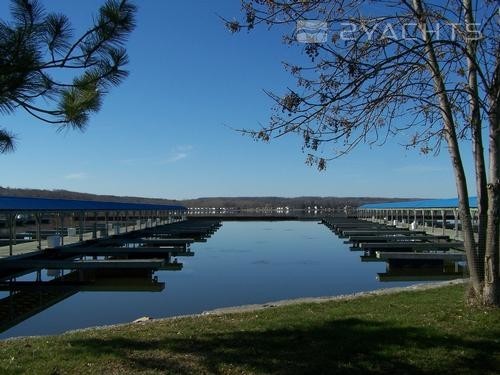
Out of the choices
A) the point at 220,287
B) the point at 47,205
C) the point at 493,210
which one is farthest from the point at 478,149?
the point at 47,205

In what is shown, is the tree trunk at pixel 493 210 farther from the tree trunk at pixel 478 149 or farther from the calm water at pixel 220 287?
the calm water at pixel 220 287

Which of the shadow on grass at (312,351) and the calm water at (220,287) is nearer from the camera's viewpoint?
the shadow on grass at (312,351)

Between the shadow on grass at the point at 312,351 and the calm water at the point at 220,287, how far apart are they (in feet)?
13.9

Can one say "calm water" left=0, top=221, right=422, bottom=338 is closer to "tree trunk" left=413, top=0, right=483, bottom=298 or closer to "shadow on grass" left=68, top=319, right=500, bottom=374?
"shadow on grass" left=68, top=319, right=500, bottom=374

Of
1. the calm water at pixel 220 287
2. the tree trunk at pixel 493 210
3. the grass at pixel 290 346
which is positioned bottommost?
the calm water at pixel 220 287

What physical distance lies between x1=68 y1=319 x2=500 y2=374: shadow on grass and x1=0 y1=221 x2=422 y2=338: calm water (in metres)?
4.24

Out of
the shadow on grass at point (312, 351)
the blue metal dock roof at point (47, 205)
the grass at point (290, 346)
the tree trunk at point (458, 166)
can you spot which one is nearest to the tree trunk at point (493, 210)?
the tree trunk at point (458, 166)

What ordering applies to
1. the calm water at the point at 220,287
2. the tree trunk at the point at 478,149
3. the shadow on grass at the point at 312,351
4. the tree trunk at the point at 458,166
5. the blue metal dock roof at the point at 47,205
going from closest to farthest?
the shadow on grass at the point at 312,351 < the tree trunk at the point at 478,149 < the tree trunk at the point at 458,166 < the calm water at the point at 220,287 < the blue metal dock roof at the point at 47,205

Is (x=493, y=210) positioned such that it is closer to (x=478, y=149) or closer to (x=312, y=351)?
(x=478, y=149)

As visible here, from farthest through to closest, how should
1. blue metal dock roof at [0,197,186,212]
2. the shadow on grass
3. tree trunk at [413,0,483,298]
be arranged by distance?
blue metal dock roof at [0,197,186,212] → tree trunk at [413,0,483,298] → the shadow on grass

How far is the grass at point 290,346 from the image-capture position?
4.48 meters

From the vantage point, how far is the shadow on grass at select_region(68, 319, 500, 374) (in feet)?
14.5

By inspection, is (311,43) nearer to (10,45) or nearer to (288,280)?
(10,45)

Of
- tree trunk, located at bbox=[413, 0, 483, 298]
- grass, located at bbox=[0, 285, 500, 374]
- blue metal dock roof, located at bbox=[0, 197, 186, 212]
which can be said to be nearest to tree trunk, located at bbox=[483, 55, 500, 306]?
tree trunk, located at bbox=[413, 0, 483, 298]
